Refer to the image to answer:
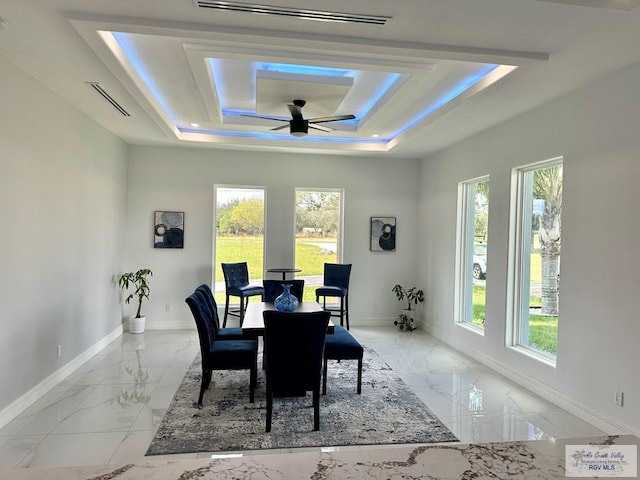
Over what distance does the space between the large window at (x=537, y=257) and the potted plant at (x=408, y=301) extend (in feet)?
7.61

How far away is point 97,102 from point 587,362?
542cm

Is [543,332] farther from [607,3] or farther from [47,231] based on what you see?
[47,231]


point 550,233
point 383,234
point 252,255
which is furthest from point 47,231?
point 550,233

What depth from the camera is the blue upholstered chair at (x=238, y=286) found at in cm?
616

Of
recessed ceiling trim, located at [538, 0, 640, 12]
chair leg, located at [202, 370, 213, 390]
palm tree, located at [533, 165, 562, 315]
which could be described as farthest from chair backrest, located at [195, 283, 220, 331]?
recessed ceiling trim, located at [538, 0, 640, 12]

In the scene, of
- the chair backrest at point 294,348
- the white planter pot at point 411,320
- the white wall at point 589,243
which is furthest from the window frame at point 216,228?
the chair backrest at point 294,348

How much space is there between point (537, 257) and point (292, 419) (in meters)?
3.07

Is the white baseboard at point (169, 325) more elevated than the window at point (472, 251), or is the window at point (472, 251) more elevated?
the window at point (472, 251)

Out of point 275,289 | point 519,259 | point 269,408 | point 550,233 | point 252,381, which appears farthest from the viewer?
point 275,289

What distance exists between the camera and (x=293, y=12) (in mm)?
2514

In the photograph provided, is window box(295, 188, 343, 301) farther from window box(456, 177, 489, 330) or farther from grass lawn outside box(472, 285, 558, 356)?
grass lawn outside box(472, 285, 558, 356)

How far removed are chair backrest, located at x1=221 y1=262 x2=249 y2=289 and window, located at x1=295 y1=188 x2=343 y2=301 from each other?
3.14ft

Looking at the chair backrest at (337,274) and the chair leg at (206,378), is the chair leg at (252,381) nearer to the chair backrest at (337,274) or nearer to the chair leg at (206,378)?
the chair leg at (206,378)

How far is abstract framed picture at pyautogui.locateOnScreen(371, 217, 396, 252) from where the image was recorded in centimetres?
718
